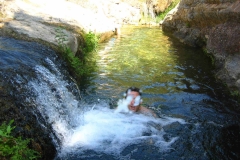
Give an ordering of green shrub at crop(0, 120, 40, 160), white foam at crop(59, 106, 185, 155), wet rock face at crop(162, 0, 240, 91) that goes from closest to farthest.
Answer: green shrub at crop(0, 120, 40, 160) → white foam at crop(59, 106, 185, 155) → wet rock face at crop(162, 0, 240, 91)

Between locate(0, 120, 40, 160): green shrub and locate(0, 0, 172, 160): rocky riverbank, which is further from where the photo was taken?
locate(0, 0, 172, 160): rocky riverbank

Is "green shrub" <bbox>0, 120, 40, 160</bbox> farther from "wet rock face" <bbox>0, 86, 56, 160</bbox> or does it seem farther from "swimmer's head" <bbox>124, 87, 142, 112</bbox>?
"swimmer's head" <bbox>124, 87, 142, 112</bbox>

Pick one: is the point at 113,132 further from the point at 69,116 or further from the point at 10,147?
the point at 10,147

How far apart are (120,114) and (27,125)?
240 cm

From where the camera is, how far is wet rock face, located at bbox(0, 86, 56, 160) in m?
3.14

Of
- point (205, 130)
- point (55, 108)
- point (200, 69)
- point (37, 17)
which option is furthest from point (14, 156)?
point (200, 69)

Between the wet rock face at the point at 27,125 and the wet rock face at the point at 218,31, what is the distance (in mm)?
4905

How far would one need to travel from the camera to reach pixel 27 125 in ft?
11.0

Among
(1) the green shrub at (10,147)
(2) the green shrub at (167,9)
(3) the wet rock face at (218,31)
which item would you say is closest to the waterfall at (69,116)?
(1) the green shrub at (10,147)

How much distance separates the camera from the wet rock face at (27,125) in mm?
3137

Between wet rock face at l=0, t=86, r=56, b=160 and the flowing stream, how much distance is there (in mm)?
170

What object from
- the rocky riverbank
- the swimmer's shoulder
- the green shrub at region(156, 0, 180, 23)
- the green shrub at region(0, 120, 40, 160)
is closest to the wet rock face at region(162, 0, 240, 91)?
the swimmer's shoulder

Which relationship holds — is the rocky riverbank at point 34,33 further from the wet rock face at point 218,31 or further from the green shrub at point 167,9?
the green shrub at point 167,9

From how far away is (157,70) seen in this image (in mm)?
8430
